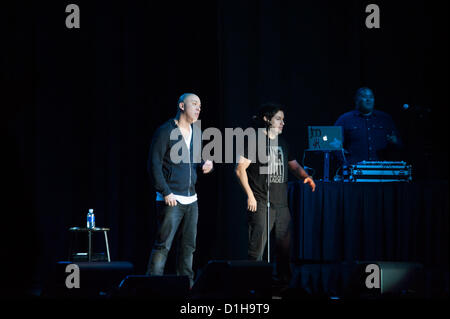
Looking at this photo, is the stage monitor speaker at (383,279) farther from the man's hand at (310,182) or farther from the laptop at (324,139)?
the laptop at (324,139)

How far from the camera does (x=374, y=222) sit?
5.60 metres

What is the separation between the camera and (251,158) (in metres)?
5.57

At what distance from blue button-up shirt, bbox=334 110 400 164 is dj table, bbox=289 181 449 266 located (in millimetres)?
1247

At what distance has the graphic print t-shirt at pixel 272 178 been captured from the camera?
555 centimetres

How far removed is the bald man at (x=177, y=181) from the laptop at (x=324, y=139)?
1.33 meters

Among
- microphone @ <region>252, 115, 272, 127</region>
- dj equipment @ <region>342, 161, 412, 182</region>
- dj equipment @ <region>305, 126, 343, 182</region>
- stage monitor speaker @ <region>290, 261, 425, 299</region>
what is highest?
microphone @ <region>252, 115, 272, 127</region>

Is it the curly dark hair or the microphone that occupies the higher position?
the curly dark hair

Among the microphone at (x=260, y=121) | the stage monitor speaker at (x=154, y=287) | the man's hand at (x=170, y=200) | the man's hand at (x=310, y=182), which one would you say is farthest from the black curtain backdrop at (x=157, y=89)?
the stage monitor speaker at (x=154, y=287)

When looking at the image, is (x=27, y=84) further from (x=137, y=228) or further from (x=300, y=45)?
(x=300, y=45)

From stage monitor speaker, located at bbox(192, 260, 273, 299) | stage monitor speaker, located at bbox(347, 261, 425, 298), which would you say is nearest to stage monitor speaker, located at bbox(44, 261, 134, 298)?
stage monitor speaker, located at bbox(192, 260, 273, 299)

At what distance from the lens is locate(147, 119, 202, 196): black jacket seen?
17.6 ft

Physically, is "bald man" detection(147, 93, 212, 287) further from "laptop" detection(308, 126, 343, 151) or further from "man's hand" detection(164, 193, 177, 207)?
"laptop" detection(308, 126, 343, 151)

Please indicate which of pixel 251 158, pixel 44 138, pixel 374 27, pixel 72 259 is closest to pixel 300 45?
pixel 374 27

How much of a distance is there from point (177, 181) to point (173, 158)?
20 cm
